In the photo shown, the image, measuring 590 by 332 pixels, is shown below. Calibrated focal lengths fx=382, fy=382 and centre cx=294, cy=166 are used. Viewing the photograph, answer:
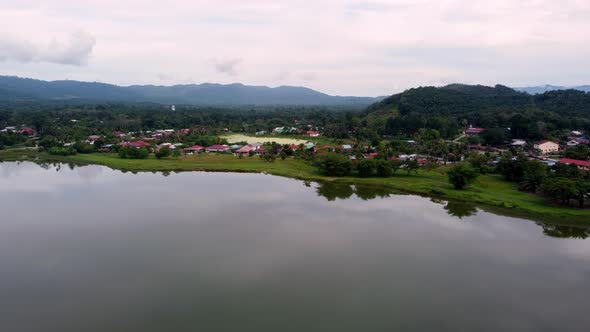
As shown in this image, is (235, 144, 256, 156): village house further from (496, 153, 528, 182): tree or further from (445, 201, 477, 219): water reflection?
(496, 153, 528, 182): tree

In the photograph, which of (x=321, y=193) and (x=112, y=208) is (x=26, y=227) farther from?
(x=321, y=193)

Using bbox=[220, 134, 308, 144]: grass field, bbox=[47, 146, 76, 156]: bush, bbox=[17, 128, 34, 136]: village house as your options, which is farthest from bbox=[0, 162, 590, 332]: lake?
bbox=[17, 128, 34, 136]: village house

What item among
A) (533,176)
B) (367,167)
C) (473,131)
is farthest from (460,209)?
(473,131)

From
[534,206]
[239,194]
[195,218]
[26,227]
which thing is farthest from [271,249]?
[534,206]

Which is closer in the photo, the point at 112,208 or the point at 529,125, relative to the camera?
the point at 112,208

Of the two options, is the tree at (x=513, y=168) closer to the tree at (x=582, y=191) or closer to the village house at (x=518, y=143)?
the tree at (x=582, y=191)

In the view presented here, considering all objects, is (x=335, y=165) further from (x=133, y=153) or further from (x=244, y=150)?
(x=133, y=153)

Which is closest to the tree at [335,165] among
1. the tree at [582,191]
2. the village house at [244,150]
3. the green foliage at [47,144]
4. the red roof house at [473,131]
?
the village house at [244,150]
